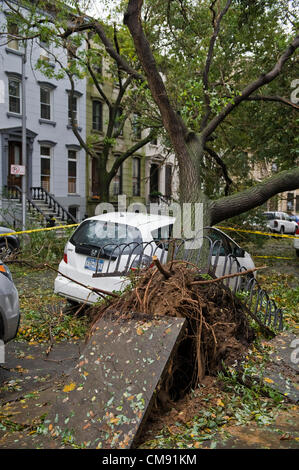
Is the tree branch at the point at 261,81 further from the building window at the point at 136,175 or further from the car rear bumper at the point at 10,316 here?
the building window at the point at 136,175

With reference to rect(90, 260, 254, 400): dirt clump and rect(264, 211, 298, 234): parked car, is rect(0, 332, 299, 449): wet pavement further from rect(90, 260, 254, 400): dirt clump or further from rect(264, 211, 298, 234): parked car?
rect(264, 211, 298, 234): parked car

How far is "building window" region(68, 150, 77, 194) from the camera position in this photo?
27.0 metres

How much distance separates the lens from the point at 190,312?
13.5ft

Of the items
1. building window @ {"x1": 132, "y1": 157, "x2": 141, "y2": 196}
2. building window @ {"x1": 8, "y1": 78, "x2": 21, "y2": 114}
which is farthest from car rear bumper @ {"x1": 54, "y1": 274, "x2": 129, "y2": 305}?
building window @ {"x1": 132, "y1": 157, "x2": 141, "y2": 196}

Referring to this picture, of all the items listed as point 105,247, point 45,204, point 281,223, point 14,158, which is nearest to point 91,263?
point 105,247

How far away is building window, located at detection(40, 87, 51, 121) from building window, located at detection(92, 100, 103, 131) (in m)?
3.85

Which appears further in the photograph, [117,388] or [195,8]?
[195,8]

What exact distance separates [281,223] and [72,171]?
607 inches

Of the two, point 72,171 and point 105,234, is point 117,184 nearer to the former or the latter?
point 72,171
